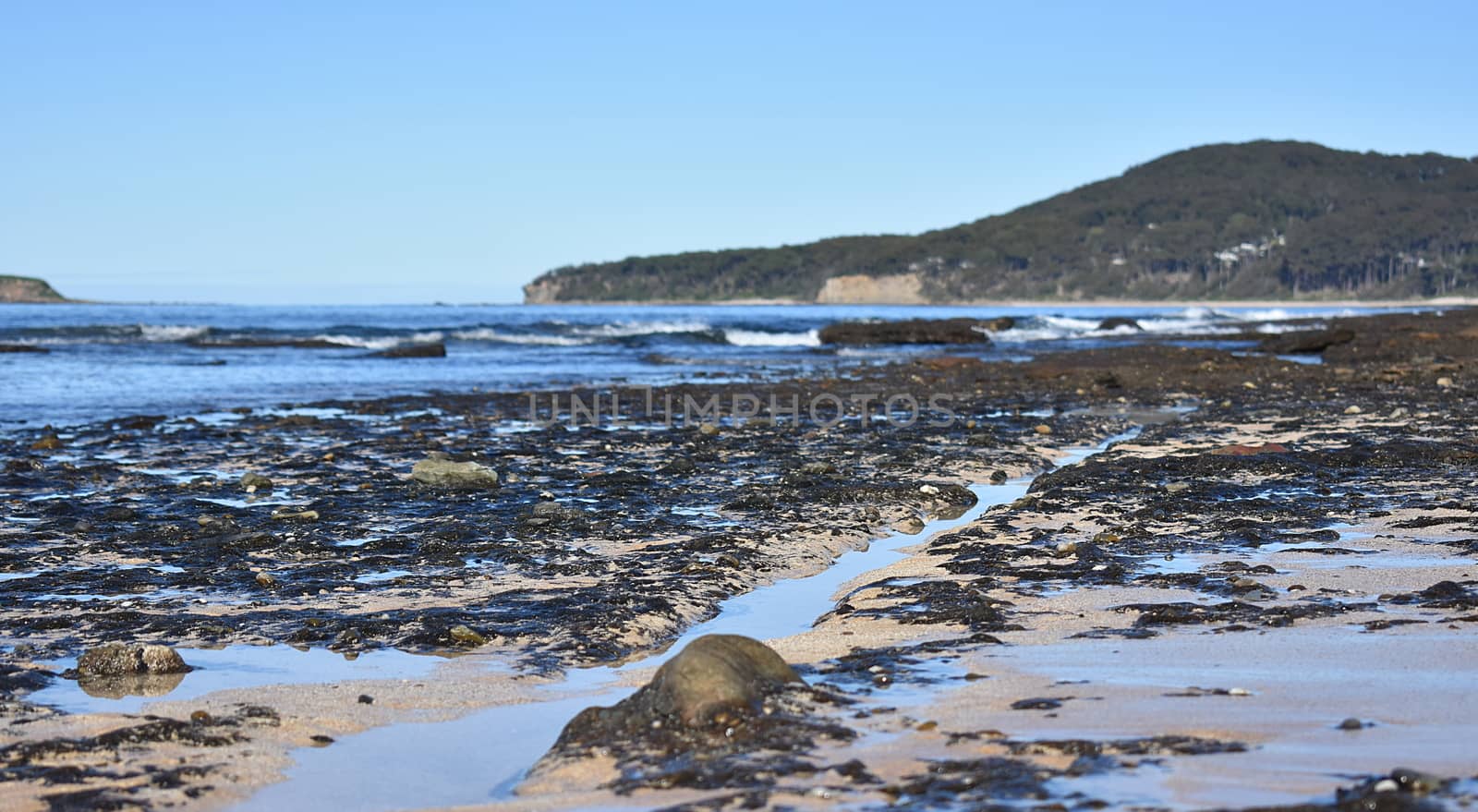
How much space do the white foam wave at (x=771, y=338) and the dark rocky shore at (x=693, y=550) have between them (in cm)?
3385

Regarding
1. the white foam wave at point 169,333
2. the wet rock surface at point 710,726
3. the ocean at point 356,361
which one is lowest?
the ocean at point 356,361

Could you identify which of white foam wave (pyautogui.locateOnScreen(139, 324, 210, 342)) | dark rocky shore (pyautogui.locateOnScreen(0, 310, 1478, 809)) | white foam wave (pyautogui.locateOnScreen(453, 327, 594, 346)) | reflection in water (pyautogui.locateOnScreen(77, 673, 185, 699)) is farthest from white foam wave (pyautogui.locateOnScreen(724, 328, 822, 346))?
reflection in water (pyautogui.locateOnScreen(77, 673, 185, 699))

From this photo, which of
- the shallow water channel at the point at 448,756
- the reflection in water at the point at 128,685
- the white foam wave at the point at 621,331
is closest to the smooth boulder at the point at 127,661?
the reflection in water at the point at 128,685

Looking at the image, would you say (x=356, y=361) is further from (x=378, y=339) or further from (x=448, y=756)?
(x=448, y=756)

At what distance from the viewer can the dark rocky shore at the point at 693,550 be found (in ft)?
12.9

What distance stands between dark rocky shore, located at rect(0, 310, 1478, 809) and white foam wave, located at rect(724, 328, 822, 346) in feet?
111

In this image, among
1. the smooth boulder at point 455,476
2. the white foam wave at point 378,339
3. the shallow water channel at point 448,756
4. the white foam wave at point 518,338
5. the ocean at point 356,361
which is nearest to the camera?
the shallow water channel at point 448,756

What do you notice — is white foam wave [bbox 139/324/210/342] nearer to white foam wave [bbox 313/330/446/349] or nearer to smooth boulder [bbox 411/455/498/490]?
white foam wave [bbox 313/330/446/349]

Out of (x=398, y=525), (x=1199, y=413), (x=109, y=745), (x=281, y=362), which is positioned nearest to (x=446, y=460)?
(x=398, y=525)

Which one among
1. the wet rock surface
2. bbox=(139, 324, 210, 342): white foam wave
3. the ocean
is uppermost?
bbox=(139, 324, 210, 342): white foam wave

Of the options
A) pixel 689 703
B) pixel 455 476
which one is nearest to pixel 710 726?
pixel 689 703

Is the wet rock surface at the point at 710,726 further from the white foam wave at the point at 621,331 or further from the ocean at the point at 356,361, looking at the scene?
the white foam wave at the point at 621,331

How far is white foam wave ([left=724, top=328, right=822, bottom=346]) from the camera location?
49719mm

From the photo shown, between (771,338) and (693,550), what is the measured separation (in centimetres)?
4510
